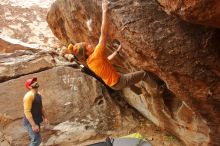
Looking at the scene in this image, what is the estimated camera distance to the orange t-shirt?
22.5ft

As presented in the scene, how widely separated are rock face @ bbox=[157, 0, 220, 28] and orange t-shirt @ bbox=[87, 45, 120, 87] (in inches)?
81.4

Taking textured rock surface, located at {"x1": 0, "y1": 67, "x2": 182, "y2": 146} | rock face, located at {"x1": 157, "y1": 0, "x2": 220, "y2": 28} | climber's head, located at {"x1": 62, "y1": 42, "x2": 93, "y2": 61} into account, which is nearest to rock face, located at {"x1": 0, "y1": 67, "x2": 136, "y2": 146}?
textured rock surface, located at {"x1": 0, "y1": 67, "x2": 182, "y2": 146}

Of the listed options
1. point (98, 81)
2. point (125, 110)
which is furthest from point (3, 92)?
point (125, 110)

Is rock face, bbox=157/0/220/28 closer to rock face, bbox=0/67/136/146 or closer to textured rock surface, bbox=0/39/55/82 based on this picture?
rock face, bbox=0/67/136/146

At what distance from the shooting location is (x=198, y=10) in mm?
4707

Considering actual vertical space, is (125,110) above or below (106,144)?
below

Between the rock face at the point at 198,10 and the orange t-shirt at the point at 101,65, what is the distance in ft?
6.78

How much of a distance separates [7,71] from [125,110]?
3.93 meters

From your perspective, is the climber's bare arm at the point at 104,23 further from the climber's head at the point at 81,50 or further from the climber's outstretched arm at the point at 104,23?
the climber's head at the point at 81,50

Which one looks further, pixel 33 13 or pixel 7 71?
pixel 33 13

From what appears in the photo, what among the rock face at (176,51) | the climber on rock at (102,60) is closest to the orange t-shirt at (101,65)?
the climber on rock at (102,60)

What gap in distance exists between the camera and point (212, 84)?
20.5 ft

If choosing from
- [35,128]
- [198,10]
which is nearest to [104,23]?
[198,10]

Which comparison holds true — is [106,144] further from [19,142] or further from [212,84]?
[19,142]
